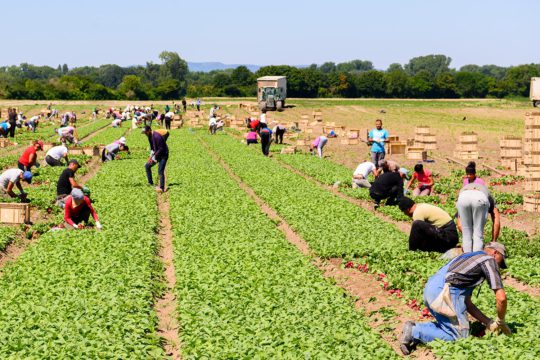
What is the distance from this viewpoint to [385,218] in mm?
22219

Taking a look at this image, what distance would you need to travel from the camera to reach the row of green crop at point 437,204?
1523cm

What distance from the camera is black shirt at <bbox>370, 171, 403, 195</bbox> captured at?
22.8 m

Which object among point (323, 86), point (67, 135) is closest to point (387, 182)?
point (67, 135)

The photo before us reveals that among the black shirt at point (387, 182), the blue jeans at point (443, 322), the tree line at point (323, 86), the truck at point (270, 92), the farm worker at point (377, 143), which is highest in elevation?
the tree line at point (323, 86)

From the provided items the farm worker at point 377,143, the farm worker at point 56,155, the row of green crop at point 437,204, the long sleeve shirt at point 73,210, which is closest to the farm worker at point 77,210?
the long sleeve shirt at point 73,210

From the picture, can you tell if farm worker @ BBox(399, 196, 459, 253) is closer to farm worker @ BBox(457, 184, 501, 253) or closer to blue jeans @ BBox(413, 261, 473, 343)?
farm worker @ BBox(457, 184, 501, 253)

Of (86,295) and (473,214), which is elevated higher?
(473,214)

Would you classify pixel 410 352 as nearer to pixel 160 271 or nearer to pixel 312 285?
pixel 312 285

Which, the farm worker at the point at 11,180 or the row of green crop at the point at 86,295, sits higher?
the farm worker at the point at 11,180

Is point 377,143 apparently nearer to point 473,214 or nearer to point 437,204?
point 437,204

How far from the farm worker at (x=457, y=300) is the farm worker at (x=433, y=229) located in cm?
492

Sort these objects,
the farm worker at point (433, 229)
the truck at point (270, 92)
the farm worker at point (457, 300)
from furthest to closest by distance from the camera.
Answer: the truck at point (270, 92)
the farm worker at point (433, 229)
the farm worker at point (457, 300)

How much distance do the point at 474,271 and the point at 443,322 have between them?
101 cm

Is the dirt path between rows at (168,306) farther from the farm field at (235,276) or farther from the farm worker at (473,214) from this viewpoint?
the farm worker at (473,214)
